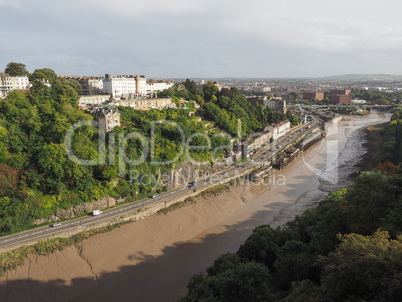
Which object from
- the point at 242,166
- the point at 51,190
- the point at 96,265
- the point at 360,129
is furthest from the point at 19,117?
the point at 360,129

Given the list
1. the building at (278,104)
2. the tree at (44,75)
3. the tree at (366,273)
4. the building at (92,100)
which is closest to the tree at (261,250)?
the tree at (366,273)

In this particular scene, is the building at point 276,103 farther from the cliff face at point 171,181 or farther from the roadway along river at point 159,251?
the cliff face at point 171,181

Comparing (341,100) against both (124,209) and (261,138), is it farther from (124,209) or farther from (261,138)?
(124,209)

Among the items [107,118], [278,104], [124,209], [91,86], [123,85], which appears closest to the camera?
[124,209]

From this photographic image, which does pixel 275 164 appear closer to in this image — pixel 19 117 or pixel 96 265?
pixel 96 265

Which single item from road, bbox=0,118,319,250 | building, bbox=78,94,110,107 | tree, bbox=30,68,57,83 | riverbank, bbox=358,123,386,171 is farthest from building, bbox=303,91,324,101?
tree, bbox=30,68,57,83

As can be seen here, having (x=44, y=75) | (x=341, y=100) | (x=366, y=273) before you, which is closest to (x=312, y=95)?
(x=341, y=100)
